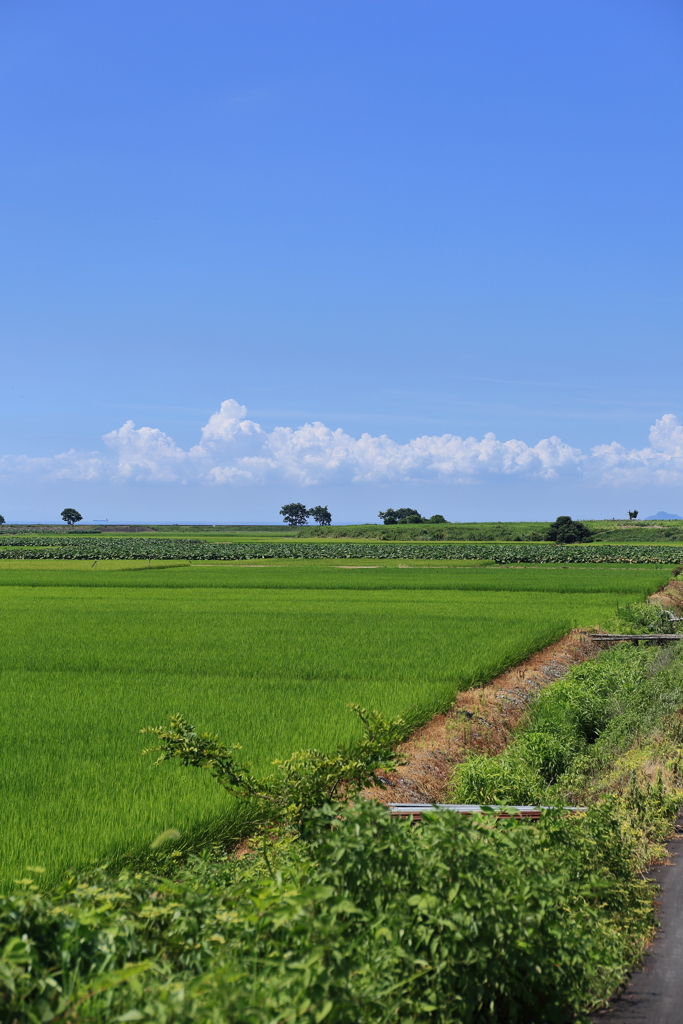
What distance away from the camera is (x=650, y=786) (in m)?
6.89

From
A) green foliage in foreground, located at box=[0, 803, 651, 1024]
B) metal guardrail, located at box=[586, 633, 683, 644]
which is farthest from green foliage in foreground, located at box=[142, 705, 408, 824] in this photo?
metal guardrail, located at box=[586, 633, 683, 644]

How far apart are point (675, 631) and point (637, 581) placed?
54.3ft

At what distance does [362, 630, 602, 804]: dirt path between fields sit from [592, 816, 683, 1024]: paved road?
8.99ft

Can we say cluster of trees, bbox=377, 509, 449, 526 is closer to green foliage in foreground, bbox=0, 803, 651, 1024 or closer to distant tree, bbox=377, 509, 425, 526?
distant tree, bbox=377, 509, 425, 526

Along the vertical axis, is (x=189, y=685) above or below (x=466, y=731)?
above

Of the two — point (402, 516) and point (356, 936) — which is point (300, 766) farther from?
point (402, 516)

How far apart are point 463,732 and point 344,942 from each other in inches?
294

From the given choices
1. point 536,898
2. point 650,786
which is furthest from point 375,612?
point 536,898

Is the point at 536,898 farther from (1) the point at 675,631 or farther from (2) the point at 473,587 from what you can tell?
(2) the point at 473,587

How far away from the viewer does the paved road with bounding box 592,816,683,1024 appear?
3.91m

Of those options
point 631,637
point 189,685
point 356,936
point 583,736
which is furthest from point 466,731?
point 631,637

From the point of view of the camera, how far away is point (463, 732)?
10.2 metres

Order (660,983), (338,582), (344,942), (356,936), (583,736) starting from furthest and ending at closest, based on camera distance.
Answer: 1. (338,582)
2. (583,736)
3. (660,983)
4. (356,936)
5. (344,942)

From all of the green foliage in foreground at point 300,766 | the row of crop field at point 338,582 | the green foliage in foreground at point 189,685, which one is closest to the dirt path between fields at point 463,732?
the green foliage in foreground at point 189,685
